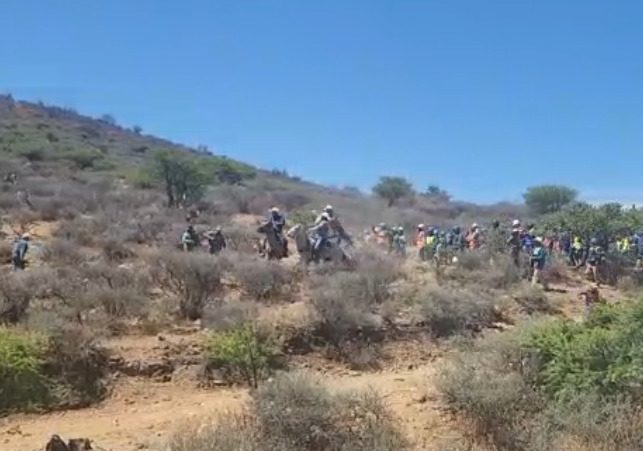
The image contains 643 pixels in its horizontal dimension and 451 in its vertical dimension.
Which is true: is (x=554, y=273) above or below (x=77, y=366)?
above

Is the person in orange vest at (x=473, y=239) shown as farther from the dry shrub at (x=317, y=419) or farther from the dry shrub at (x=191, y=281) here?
the dry shrub at (x=317, y=419)

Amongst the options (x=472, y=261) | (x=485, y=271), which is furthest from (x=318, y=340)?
(x=472, y=261)

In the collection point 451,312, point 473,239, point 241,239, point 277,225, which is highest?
point 473,239

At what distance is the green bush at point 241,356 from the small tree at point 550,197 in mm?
39899

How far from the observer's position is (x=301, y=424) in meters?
8.77

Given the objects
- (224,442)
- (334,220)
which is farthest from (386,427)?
(334,220)

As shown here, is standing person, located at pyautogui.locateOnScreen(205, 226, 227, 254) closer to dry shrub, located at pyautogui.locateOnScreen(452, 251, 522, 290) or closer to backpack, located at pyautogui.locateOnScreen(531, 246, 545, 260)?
dry shrub, located at pyautogui.locateOnScreen(452, 251, 522, 290)

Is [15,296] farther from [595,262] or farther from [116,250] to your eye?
[595,262]

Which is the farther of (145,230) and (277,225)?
(145,230)

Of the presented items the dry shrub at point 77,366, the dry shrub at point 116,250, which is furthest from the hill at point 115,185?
the dry shrub at point 77,366

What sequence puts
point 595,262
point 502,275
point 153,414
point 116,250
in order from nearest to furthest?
point 153,414, point 502,275, point 116,250, point 595,262

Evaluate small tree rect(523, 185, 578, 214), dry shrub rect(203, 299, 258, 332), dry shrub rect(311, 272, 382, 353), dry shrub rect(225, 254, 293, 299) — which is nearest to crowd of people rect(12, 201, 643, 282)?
dry shrub rect(225, 254, 293, 299)

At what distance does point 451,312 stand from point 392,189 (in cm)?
4015

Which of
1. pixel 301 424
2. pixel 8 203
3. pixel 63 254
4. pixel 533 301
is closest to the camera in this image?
pixel 301 424
